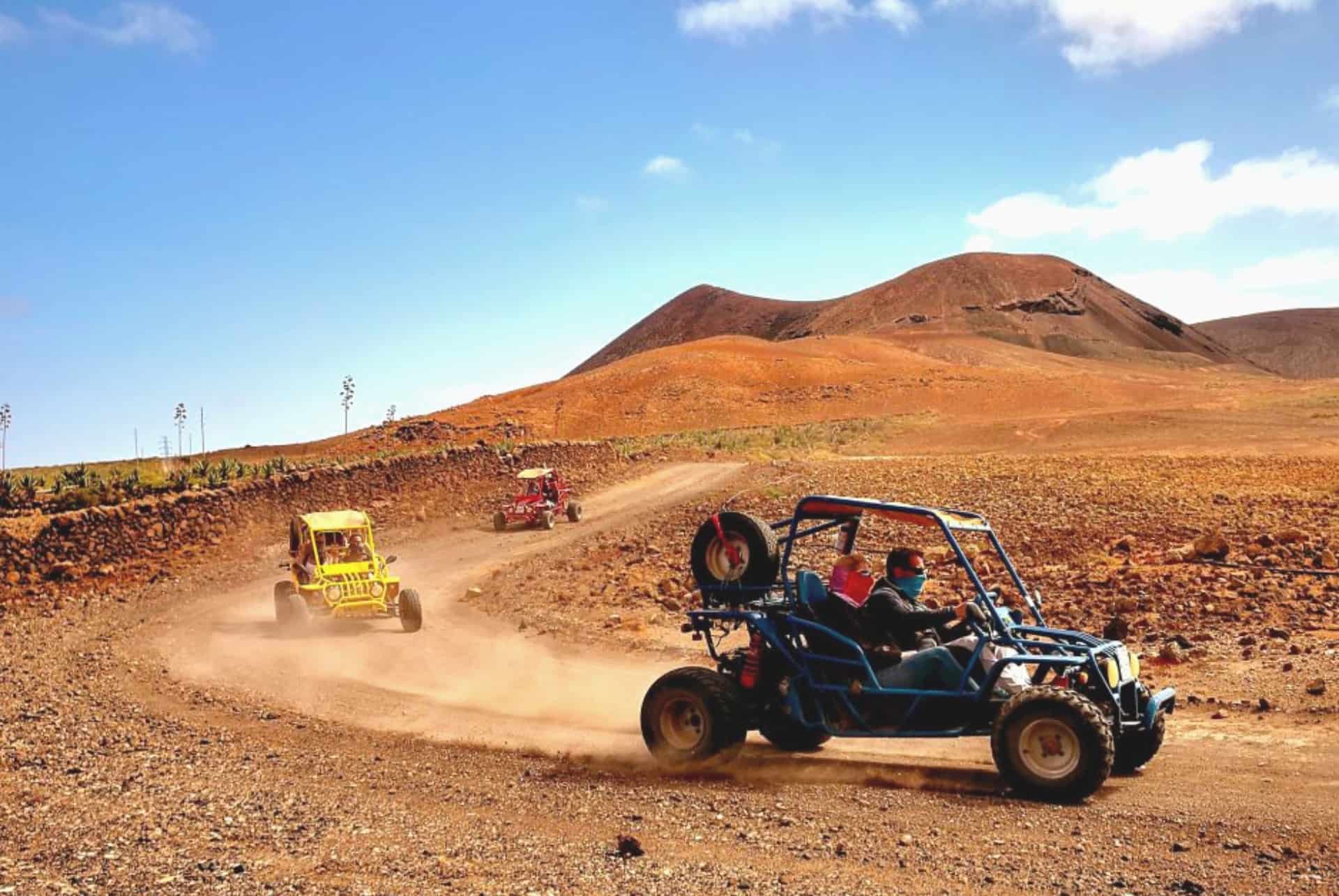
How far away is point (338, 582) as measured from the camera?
61.0 ft

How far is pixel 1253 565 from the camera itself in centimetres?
1717

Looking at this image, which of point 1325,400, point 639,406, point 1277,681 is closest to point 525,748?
point 1277,681

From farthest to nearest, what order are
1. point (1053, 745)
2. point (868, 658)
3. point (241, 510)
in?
point (241, 510), point (868, 658), point (1053, 745)

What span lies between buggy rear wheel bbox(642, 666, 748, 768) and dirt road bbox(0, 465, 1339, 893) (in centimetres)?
25

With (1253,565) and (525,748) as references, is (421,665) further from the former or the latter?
(1253,565)

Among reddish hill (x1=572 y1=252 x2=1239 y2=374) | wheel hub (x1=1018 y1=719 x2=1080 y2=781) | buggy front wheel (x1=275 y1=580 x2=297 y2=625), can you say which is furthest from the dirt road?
reddish hill (x1=572 y1=252 x2=1239 y2=374)

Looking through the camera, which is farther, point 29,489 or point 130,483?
point 130,483

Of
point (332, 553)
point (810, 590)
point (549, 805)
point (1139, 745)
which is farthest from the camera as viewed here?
point (332, 553)

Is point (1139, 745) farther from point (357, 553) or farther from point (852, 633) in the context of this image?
point (357, 553)

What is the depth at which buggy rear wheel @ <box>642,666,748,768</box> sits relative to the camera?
357 inches

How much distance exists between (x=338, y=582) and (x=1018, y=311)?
142205mm

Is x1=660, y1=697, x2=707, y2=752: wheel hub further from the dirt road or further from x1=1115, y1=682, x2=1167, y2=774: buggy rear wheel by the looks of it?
x1=1115, y1=682, x2=1167, y2=774: buggy rear wheel

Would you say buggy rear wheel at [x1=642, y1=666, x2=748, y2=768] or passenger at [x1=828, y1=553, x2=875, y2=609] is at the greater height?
passenger at [x1=828, y1=553, x2=875, y2=609]

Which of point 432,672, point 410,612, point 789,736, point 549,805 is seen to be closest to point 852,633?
point 789,736
